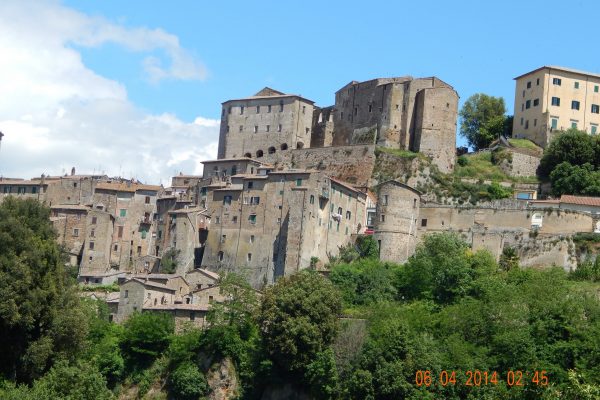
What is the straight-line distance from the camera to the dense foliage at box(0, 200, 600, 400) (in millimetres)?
53344

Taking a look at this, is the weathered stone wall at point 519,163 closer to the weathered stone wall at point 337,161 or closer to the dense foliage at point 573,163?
the dense foliage at point 573,163

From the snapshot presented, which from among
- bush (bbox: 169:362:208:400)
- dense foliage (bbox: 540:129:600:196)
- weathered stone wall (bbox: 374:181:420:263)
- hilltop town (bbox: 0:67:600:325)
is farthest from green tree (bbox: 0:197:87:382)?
dense foliage (bbox: 540:129:600:196)

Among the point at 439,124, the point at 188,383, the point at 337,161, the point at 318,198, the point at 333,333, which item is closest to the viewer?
the point at 333,333

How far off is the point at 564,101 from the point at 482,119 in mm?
10342

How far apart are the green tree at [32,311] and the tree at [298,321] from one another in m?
10.2

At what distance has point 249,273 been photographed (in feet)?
247

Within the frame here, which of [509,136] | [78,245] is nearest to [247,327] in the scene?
[78,245]

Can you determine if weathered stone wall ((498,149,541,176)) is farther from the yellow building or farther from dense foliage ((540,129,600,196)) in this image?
the yellow building

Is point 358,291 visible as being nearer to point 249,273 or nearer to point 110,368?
point 249,273

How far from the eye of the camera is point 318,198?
75.3 metres

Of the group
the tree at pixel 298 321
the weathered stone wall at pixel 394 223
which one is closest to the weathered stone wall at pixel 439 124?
the weathered stone wall at pixel 394 223

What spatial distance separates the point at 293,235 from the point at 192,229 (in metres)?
9.80

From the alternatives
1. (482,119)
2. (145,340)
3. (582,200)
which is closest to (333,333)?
(145,340)
